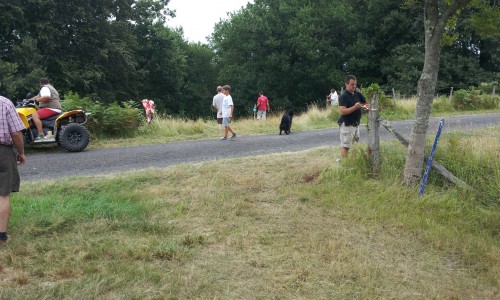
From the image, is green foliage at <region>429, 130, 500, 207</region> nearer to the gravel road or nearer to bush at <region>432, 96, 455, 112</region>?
the gravel road

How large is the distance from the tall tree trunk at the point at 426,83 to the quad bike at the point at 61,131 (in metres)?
7.29

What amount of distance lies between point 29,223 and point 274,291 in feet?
9.65

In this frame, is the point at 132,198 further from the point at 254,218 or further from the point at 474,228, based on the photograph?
the point at 474,228

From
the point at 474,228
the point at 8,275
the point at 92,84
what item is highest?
the point at 92,84

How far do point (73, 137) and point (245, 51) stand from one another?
3750cm

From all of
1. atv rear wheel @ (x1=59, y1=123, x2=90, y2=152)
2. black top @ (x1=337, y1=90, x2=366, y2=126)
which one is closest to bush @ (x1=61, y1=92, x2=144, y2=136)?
atv rear wheel @ (x1=59, y1=123, x2=90, y2=152)

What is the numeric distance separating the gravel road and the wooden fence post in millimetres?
2378

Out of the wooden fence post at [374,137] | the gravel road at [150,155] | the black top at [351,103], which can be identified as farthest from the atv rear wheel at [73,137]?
the wooden fence post at [374,137]

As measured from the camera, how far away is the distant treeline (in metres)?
26.9

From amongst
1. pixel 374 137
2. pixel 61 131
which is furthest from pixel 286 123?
pixel 374 137

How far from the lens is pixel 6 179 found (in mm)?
4258

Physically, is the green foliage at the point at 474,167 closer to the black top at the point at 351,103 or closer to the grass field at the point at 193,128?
the black top at the point at 351,103

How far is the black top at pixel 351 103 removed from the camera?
6.76m

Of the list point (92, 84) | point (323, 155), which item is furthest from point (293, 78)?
point (323, 155)
